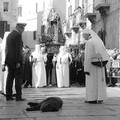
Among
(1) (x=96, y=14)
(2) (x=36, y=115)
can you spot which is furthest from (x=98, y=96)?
(1) (x=96, y=14)

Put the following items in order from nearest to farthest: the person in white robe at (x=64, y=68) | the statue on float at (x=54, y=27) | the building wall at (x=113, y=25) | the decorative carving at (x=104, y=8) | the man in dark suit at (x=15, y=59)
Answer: the man in dark suit at (x=15, y=59) < the person in white robe at (x=64, y=68) < the building wall at (x=113, y=25) < the decorative carving at (x=104, y=8) < the statue on float at (x=54, y=27)

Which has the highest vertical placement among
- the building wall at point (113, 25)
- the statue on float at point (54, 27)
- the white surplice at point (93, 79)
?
the statue on float at point (54, 27)

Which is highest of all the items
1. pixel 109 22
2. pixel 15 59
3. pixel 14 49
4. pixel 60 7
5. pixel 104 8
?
pixel 60 7

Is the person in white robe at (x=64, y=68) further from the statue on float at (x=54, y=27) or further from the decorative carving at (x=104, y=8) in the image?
the statue on float at (x=54, y=27)

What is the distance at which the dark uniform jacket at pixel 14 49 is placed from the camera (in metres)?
9.88

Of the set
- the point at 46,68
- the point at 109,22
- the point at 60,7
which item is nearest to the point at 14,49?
the point at 46,68

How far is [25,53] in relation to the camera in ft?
62.5

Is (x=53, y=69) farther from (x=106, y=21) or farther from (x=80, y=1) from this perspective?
(x=80, y=1)

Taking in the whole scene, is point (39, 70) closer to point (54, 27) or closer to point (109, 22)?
point (109, 22)

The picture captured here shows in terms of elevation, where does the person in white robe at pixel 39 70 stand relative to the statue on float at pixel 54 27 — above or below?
below

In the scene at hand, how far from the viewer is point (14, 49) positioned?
10.0 m

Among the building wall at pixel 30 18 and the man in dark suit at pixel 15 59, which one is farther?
the building wall at pixel 30 18

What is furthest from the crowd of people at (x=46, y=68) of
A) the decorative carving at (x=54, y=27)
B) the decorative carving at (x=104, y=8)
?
the decorative carving at (x=54, y=27)

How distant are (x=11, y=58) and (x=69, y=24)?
1349 inches
